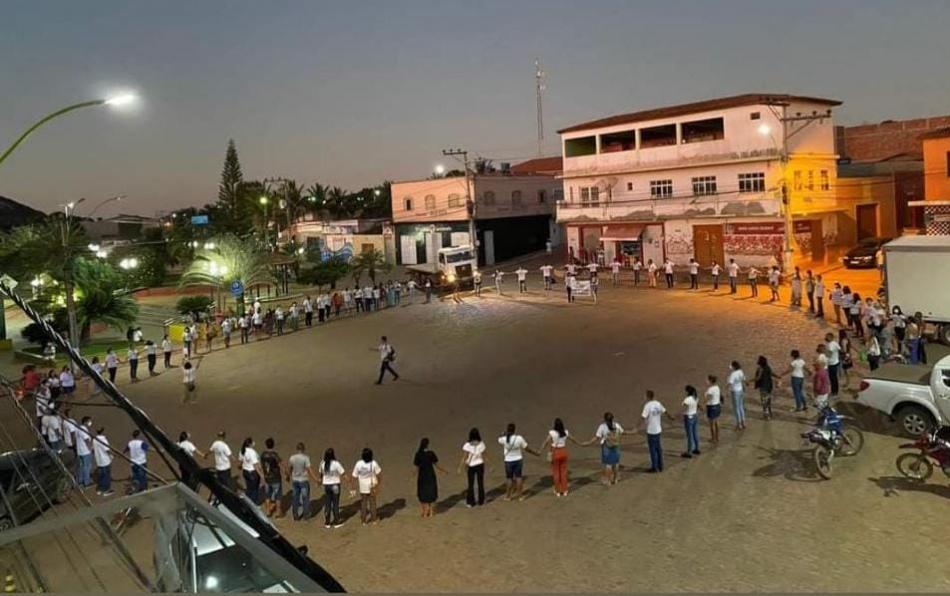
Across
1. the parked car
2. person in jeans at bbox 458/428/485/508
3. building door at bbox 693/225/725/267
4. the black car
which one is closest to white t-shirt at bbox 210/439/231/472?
the parked car

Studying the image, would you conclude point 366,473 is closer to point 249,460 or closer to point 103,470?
point 249,460

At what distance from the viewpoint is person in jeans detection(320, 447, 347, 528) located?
11391 millimetres

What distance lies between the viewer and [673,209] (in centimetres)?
4178

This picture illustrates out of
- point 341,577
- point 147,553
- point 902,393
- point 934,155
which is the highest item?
point 934,155

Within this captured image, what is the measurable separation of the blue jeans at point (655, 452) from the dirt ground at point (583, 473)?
0.20 m

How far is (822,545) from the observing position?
9609 mm

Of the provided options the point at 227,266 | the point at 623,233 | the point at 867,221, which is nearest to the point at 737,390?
the point at 227,266

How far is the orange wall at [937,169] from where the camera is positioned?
34.7m

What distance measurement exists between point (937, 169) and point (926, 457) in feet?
94.5

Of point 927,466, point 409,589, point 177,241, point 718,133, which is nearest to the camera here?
point 409,589

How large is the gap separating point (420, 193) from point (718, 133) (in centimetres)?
2344

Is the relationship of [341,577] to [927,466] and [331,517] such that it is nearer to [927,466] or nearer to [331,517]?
[331,517]

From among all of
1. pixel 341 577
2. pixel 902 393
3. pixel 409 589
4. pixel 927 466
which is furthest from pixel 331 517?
pixel 902 393

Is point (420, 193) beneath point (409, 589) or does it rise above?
above
